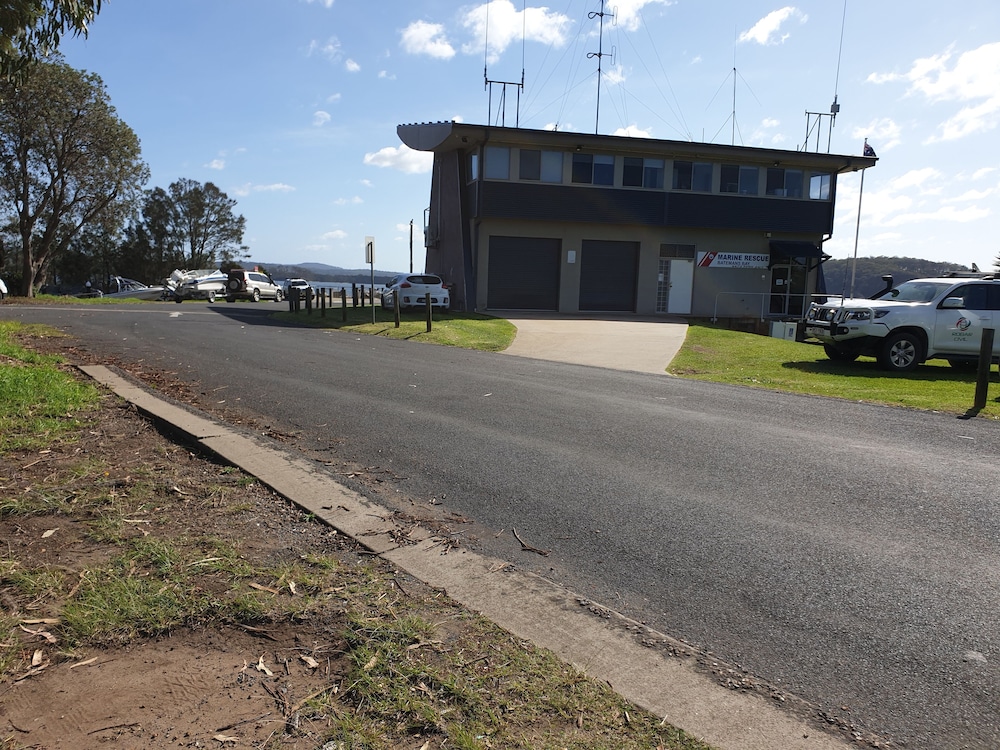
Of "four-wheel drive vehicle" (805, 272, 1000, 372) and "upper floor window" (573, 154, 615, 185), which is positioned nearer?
"four-wheel drive vehicle" (805, 272, 1000, 372)

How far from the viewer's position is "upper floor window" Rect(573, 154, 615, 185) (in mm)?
29016

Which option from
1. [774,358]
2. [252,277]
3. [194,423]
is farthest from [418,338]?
[252,277]

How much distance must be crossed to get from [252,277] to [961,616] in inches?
Answer: 1766

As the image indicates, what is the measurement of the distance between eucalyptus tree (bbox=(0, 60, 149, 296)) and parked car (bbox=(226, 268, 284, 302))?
21.8 ft

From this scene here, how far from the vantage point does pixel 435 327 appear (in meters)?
20.6

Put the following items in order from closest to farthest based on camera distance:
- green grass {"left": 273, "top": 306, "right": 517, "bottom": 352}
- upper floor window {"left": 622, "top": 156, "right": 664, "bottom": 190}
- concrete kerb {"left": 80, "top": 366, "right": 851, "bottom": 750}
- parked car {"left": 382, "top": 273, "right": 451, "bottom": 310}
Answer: concrete kerb {"left": 80, "top": 366, "right": 851, "bottom": 750} → green grass {"left": 273, "top": 306, "right": 517, "bottom": 352} → parked car {"left": 382, "top": 273, "right": 451, "bottom": 310} → upper floor window {"left": 622, "top": 156, "right": 664, "bottom": 190}

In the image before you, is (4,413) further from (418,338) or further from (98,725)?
(418,338)

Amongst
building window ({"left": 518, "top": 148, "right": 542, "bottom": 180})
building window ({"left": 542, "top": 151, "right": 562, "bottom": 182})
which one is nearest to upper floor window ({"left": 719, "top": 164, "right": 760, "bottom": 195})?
building window ({"left": 542, "top": 151, "right": 562, "bottom": 182})

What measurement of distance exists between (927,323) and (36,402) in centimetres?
1483

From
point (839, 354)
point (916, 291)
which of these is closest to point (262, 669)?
point (839, 354)

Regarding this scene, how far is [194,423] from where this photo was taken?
22.5 feet

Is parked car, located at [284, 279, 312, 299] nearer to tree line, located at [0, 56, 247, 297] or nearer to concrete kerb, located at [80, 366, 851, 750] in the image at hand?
tree line, located at [0, 56, 247, 297]

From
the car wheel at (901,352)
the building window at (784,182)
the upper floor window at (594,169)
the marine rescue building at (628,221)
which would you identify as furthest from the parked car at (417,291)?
the car wheel at (901,352)

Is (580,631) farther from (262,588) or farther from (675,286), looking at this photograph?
(675,286)
